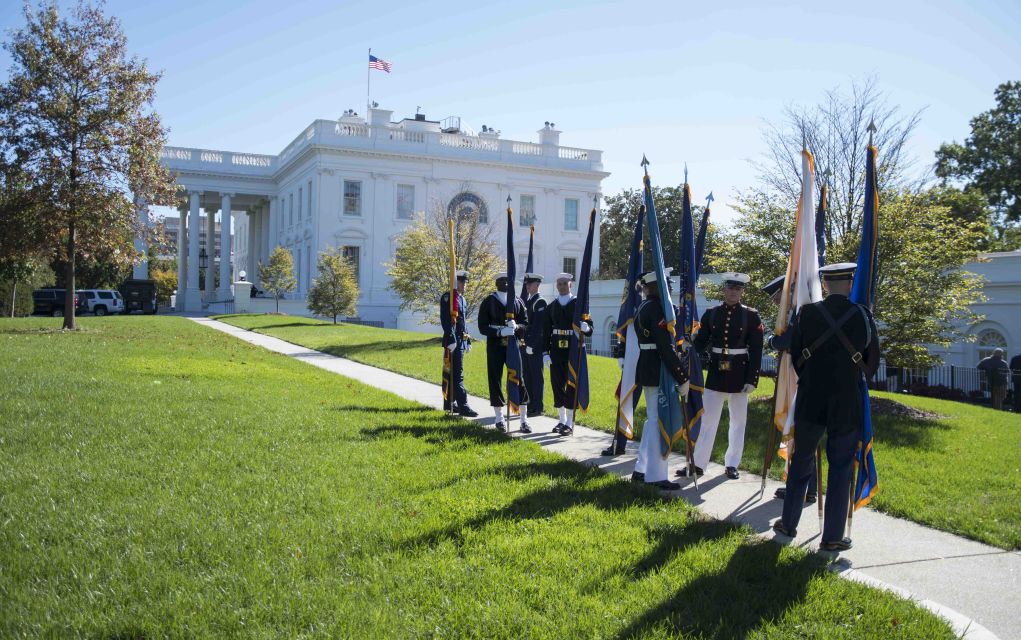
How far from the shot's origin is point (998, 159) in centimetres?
4353

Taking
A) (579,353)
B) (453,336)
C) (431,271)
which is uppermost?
(431,271)

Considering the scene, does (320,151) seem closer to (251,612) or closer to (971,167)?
(971,167)

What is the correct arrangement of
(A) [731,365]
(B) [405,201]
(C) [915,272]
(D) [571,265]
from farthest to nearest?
1. (D) [571,265]
2. (B) [405,201]
3. (C) [915,272]
4. (A) [731,365]

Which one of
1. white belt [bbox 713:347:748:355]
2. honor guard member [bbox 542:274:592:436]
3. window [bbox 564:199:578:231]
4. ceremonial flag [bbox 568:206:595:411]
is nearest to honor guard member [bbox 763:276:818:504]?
white belt [bbox 713:347:748:355]

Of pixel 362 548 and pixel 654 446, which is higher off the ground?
pixel 654 446

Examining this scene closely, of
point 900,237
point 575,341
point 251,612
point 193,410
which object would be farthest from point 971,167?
point 251,612

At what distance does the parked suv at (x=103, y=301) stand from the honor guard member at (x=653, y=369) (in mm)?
51792

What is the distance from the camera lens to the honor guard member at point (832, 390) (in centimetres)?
551

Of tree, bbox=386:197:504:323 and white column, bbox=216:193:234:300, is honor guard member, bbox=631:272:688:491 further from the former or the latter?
white column, bbox=216:193:234:300

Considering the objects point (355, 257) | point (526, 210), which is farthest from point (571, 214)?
point (355, 257)

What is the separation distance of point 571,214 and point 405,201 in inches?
524

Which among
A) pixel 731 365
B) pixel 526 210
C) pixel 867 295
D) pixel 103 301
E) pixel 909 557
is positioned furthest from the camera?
pixel 526 210

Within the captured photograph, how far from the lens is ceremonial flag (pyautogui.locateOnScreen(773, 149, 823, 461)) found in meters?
6.55

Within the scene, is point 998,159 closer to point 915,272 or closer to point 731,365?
point 915,272
